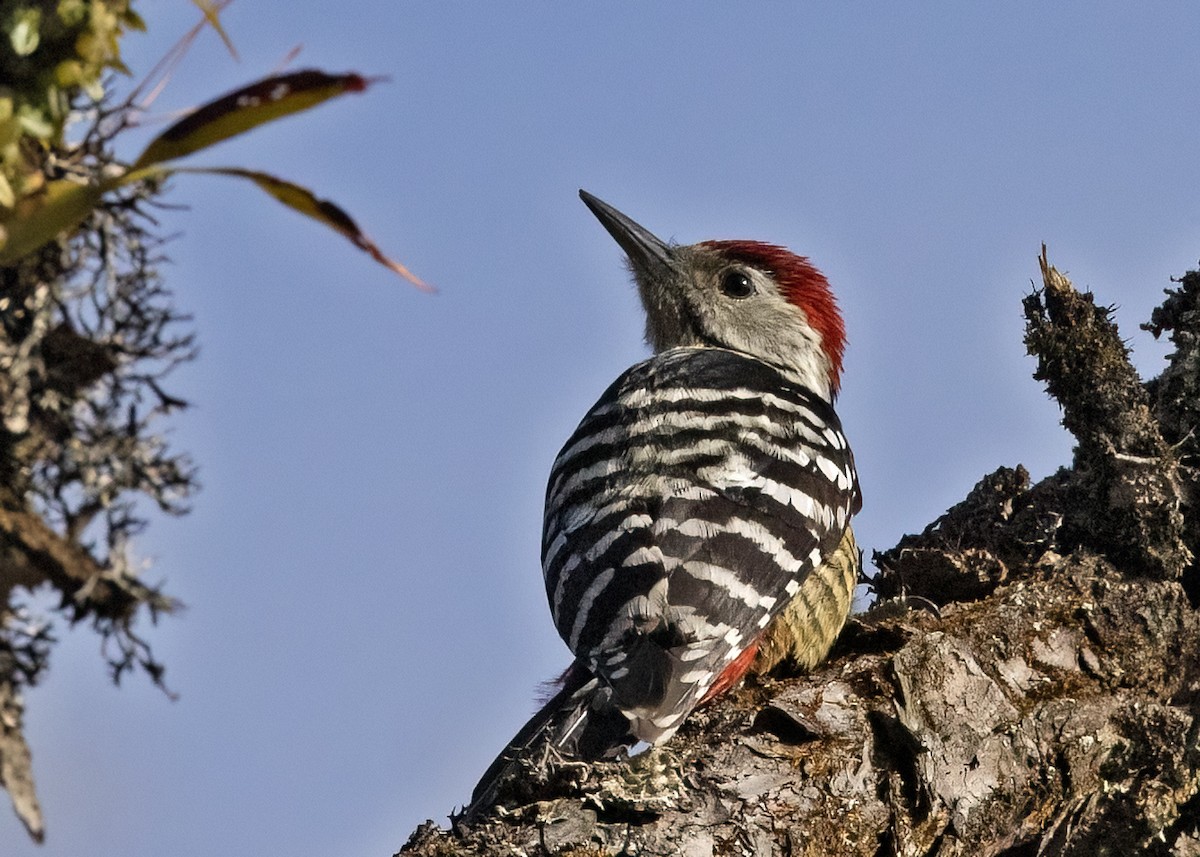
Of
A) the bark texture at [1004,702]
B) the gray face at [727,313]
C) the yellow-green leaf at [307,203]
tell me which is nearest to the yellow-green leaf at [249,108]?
the yellow-green leaf at [307,203]

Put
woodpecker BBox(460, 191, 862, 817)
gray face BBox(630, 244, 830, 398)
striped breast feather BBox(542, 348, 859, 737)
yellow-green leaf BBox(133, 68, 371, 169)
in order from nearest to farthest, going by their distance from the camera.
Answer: yellow-green leaf BBox(133, 68, 371, 169), woodpecker BBox(460, 191, 862, 817), striped breast feather BBox(542, 348, 859, 737), gray face BBox(630, 244, 830, 398)

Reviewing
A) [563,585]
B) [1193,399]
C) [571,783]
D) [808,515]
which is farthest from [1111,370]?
[571,783]

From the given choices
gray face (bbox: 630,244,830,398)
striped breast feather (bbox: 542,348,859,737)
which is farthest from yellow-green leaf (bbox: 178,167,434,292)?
gray face (bbox: 630,244,830,398)

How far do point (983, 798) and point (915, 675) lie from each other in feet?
1.33

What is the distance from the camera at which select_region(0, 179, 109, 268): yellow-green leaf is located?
148cm

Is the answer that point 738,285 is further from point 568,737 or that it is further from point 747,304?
point 568,737

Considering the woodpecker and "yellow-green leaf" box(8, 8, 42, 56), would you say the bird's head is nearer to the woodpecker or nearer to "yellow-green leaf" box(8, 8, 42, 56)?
the woodpecker

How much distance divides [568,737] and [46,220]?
7.76 feet

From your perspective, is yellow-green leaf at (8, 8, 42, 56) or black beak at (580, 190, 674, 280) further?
black beak at (580, 190, 674, 280)

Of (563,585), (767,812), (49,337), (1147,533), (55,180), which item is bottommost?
(49,337)

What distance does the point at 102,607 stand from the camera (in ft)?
5.17

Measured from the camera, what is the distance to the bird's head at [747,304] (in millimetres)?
6426

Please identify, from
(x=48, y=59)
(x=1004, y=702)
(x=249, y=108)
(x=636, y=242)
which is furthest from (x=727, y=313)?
(x=249, y=108)

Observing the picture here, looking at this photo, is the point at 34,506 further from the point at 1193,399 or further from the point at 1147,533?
the point at 1193,399
